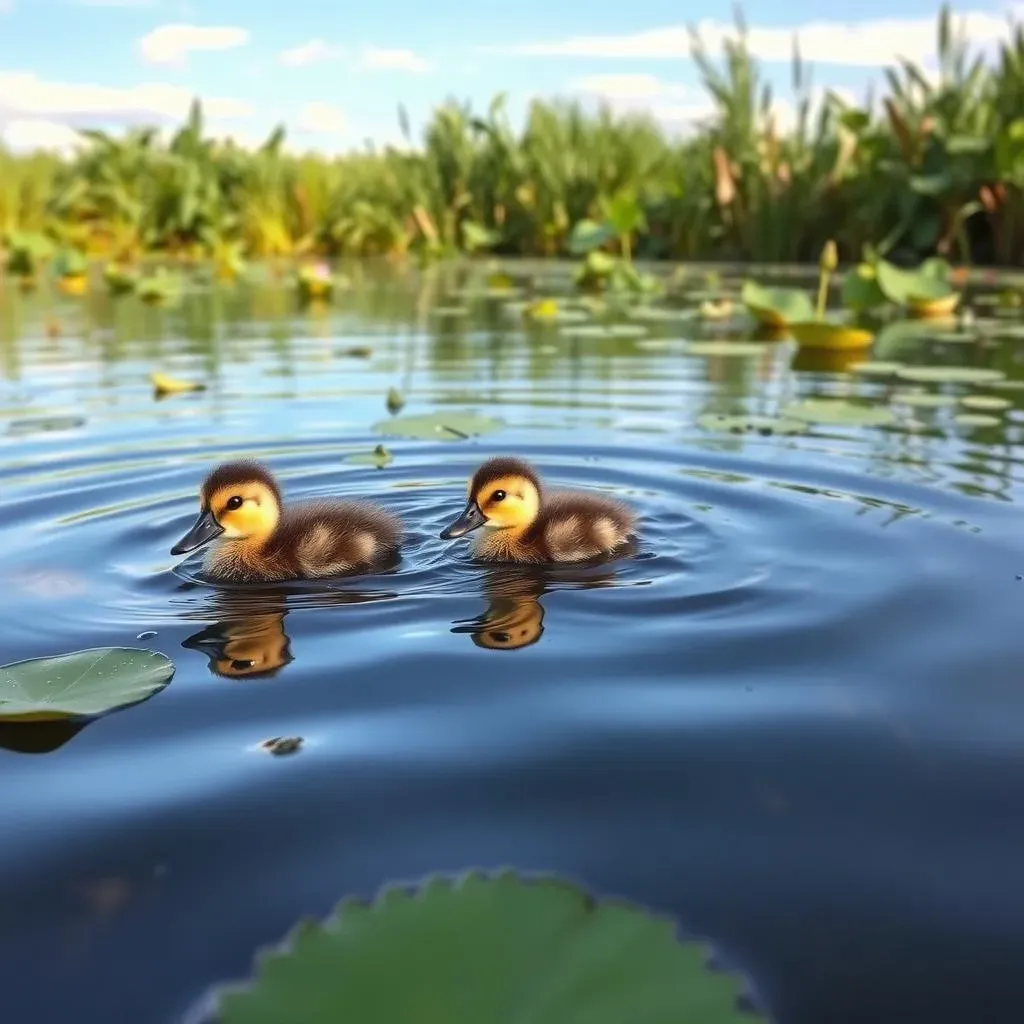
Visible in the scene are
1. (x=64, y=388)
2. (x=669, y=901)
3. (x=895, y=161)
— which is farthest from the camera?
(x=895, y=161)

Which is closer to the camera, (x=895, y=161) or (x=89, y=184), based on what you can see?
(x=895, y=161)

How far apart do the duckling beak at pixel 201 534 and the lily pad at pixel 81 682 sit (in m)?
0.75

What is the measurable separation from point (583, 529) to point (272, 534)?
82cm

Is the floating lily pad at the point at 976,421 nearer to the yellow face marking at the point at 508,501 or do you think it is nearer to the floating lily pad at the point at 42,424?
the yellow face marking at the point at 508,501

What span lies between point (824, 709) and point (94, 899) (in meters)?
1.24

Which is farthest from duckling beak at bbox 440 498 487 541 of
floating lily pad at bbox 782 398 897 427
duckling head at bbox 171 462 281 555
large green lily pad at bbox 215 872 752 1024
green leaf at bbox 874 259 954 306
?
green leaf at bbox 874 259 954 306

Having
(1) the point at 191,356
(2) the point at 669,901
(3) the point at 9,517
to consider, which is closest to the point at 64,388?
(1) the point at 191,356

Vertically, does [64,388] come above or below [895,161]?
below

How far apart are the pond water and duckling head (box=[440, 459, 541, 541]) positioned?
0.13 m

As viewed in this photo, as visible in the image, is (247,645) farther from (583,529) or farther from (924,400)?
(924,400)

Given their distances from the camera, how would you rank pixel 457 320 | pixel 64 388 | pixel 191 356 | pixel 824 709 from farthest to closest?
1. pixel 457 320
2. pixel 191 356
3. pixel 64 388
4. pixel 824 709

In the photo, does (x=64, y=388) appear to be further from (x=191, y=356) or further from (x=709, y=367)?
(x=709, y=367)

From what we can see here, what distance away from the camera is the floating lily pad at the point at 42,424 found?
5035mm

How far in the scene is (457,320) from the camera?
9781 mm
